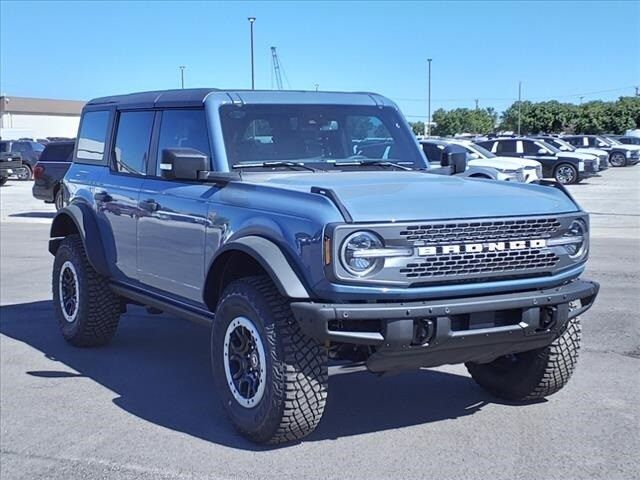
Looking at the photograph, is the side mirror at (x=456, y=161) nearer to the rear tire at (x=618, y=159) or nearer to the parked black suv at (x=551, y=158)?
the parked black suv at (x=551, y=158)

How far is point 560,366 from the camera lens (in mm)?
5293

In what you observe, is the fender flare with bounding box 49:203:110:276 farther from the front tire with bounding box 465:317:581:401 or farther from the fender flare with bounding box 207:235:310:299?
the front tire with bounding box 465:317:581:401

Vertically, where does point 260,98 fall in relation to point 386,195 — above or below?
above

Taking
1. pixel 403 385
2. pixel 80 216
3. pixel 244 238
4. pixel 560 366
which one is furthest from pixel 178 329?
pixel 560 366

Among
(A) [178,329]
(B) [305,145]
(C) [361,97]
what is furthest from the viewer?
(A) [178,329]

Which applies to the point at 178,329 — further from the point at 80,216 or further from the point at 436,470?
the point at 436,470

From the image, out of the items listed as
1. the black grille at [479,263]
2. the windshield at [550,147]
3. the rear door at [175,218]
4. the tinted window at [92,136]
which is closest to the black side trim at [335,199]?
the black grille at [479,263]

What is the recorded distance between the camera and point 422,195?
185 inches

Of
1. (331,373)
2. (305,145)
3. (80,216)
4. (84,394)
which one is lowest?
(84,394)

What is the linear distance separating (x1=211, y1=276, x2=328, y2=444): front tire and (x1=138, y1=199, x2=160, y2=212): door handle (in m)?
1.27

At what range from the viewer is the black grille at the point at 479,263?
438 cm

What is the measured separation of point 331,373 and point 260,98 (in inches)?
89.1

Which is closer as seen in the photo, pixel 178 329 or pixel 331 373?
pixel 331 373

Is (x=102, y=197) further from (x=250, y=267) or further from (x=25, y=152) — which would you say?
(x=25, y=152)
